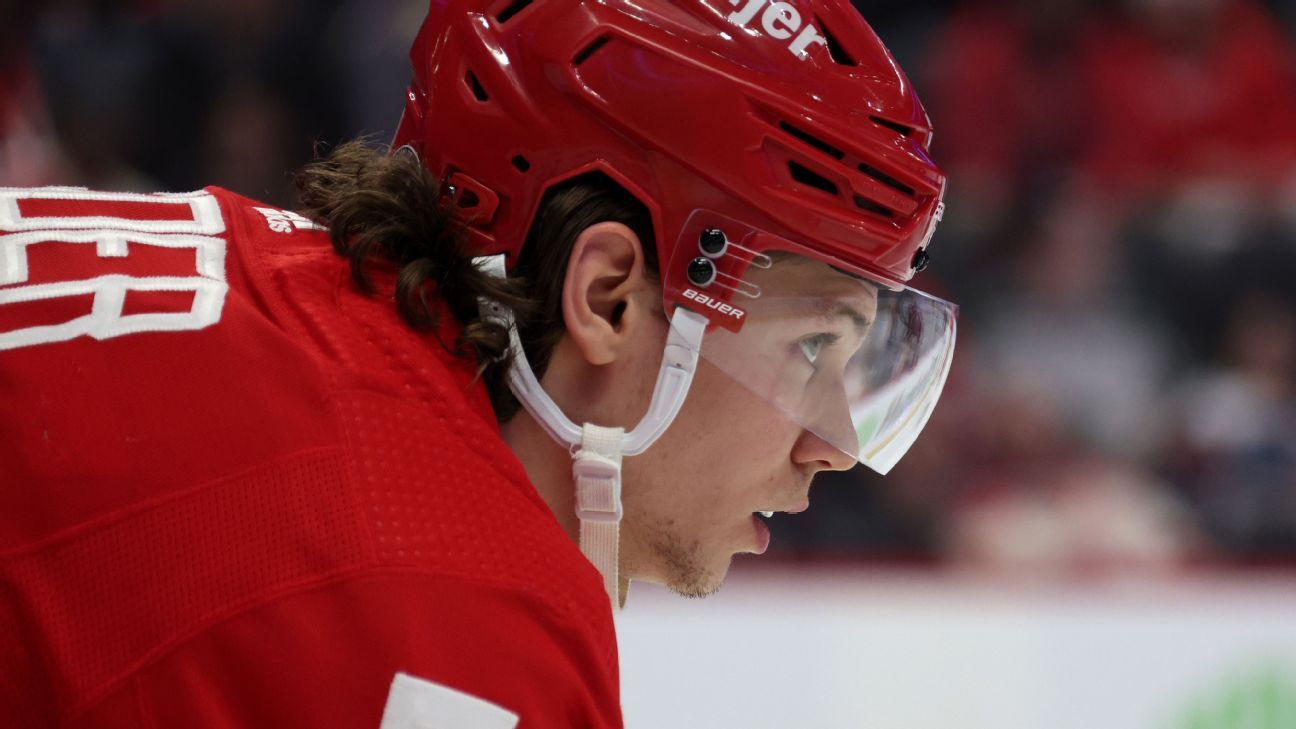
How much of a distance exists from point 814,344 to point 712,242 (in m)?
0.21

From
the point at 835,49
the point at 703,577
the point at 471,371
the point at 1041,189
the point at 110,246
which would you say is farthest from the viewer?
the point at 1041,189

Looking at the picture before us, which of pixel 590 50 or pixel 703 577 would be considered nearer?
pixel 590 50

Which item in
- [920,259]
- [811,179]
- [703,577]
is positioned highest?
[811,179]

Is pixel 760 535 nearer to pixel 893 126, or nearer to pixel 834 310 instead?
pixel 834 310

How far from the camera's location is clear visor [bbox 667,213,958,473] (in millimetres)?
1638

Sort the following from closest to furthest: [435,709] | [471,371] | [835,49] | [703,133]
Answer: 1. [435,709]
2. [471,371]
3. [703,133]
4. [835,49]

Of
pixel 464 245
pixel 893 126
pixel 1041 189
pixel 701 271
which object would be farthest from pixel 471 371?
pixel 1041 189

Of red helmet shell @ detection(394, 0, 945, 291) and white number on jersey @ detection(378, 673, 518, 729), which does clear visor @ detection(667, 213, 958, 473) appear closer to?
red helmet shell @ detection(394, 0, 945, 291)

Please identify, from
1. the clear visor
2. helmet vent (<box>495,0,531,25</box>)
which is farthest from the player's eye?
helmet vent (<box>495,0,531,25</box>)

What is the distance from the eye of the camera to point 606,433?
1.64 metres

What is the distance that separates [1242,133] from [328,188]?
155 inches

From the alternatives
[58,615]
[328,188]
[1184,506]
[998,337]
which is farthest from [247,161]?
[58,615]

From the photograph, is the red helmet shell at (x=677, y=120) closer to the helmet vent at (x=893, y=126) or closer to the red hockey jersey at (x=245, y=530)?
the helmet vent at (x=893, y=126)

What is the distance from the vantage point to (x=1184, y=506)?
13.4 feet
